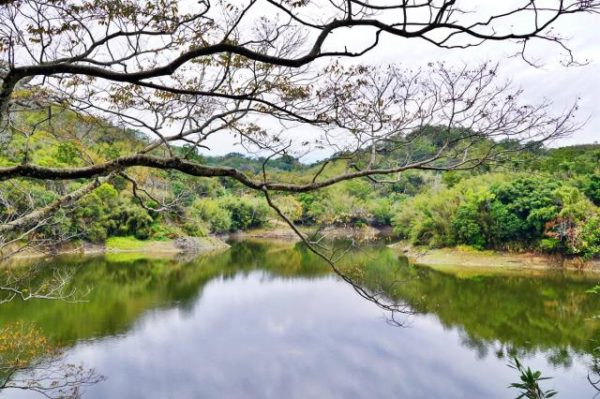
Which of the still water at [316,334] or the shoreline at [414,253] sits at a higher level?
the shoreline at [414,253]

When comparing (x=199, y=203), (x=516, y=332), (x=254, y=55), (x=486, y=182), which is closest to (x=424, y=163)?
(x=254, y=55)

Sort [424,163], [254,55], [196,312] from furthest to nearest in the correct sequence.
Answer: [196,312]
[424,163]
[254,55]

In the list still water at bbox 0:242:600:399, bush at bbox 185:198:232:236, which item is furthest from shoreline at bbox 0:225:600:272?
still water at bbox 0:242:600:399

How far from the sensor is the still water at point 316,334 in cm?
894

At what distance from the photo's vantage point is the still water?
894cm

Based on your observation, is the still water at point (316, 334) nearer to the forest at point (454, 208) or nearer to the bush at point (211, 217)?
the forest at point (454, 208)

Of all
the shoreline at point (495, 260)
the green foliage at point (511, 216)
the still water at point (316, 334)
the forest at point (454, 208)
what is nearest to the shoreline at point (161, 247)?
the forest at point (454, 208)

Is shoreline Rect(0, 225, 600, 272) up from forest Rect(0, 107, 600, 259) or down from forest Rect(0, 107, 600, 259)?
down

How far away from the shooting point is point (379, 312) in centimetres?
1425

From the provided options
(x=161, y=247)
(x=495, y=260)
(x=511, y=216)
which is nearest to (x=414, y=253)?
(x=495, y=260)

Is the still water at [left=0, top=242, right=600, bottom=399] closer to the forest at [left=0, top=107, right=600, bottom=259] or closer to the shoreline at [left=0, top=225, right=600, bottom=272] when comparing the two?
the shoreline at [left=0, top=225, right=600, bottom=272]

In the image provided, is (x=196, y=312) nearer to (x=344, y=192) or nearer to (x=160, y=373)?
(x=160, y=373)

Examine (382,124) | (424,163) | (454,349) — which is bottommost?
(454,349)

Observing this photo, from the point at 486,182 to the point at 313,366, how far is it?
1703 cm
